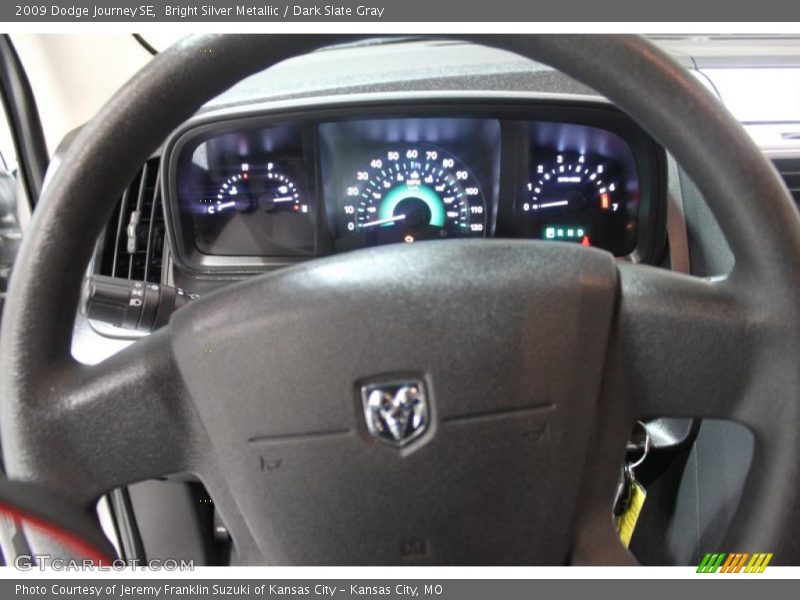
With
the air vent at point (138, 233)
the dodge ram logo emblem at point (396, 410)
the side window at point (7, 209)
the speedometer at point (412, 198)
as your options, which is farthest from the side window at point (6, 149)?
the dodge ram logo emblem at point (396, 410)

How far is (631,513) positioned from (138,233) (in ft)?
3.35

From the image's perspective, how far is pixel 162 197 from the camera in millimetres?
1303

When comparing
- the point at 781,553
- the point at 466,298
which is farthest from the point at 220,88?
the point at 781,553

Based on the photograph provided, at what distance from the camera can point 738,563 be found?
2.06 feet

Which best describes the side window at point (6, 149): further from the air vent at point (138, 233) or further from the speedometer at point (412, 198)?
the speedometer at point (412, 198)

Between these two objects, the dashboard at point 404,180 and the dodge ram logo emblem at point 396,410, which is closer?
the dodge ram logo emblem at point 396,410

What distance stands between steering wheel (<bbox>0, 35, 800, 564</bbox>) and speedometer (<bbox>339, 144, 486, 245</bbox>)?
0.84m

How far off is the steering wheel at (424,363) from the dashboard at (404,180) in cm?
75

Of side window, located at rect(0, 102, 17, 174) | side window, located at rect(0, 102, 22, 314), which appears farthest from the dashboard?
side window, located at rect(0, 102, 17, 174)

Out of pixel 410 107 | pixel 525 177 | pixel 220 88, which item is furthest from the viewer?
pixel 525 177

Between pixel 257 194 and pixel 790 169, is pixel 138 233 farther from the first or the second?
pixel 790 169

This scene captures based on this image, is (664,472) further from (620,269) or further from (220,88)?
(220,88)

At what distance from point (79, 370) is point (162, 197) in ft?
2.51

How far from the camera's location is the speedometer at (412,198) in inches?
56.5
